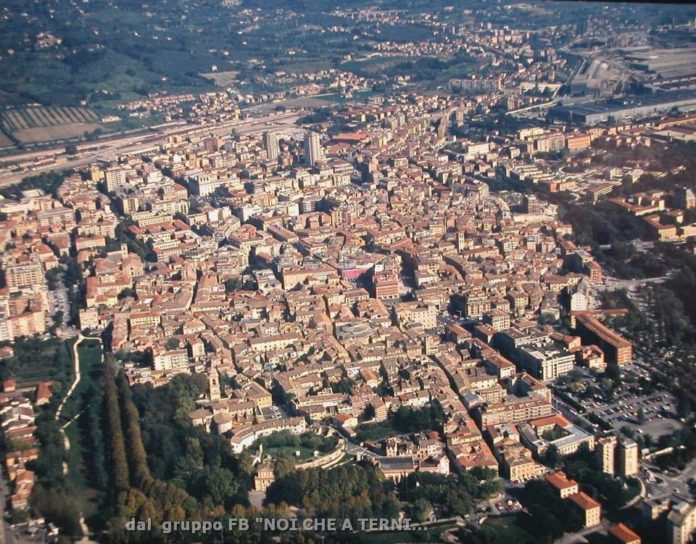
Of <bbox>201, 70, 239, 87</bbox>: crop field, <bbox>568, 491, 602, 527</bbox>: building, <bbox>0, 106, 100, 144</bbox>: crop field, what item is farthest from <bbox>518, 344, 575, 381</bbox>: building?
<bbox>201, 70, 239, 87</bbox>: crop field

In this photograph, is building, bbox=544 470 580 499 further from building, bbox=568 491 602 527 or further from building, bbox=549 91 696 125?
building, bbox=549 91 696 125

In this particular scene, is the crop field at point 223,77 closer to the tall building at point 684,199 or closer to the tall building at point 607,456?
the tall building at point 684,199

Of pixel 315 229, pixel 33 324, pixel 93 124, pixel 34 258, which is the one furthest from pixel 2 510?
pixel 93 124

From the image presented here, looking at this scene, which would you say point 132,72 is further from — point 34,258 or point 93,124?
point 34,258

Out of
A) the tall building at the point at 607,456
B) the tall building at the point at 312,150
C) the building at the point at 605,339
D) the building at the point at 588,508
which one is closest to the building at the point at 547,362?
the building at the point at 605,339

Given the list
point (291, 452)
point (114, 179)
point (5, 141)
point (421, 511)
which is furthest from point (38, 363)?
point (5, 141)
